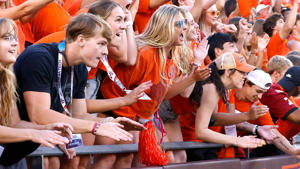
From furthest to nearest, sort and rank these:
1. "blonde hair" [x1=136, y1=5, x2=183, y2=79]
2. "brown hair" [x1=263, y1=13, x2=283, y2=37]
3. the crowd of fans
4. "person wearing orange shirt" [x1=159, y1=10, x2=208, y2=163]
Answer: "brown hair" [x1=263, y1=13, x2=283, y2=37], "person wearing orange shirt" [x1=159, y1=10, x2=208, y2=163], "blonde hair" [x1=136, y1=5, x2=183, y2=79], the crowd of fans

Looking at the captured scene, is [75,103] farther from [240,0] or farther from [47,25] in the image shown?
[240,0]

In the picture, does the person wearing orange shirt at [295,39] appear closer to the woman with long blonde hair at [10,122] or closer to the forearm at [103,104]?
the forearm at [103,104]

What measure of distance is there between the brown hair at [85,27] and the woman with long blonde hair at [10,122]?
444 millimetres

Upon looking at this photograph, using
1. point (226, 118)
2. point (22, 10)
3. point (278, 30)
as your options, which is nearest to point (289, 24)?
point (278, 30)

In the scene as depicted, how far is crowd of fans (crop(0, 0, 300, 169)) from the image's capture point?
276cm

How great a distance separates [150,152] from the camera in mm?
3658

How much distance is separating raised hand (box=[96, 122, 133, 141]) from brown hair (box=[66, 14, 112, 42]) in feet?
2.06

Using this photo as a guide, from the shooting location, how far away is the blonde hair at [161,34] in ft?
13.3

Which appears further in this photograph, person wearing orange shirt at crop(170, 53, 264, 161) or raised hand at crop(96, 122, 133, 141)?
person wearing orange shirt at crop(170, 53, 264, 161)

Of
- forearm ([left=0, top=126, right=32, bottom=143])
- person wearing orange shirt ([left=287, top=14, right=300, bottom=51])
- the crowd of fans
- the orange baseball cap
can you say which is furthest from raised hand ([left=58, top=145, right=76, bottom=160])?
person wearing orange shirt ([left=287, top=14, right=300, bottom=51])

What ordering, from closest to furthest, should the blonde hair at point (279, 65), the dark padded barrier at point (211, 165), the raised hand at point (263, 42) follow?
the dark padded barrier at point (211, 165), the blonde hair at point (279, 65), the raised hand at point (263, 42)

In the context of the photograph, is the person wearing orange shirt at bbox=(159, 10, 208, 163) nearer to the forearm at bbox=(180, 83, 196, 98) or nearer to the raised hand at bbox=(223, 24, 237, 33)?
the forearm at bbox=(180, 83, 196, 98)

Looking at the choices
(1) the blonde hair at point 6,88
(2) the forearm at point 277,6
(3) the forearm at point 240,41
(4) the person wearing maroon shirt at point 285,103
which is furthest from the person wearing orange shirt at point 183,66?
(2) the forearm at point 277,6

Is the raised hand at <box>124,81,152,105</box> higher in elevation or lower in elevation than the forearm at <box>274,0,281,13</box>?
lower
